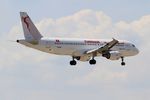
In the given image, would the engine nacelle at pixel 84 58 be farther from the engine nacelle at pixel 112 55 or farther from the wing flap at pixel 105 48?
the engine nacelle at pixel 112 55

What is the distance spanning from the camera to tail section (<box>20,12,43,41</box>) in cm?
15462

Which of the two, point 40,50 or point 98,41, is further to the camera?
point 98,41

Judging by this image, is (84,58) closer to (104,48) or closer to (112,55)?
(104,48)

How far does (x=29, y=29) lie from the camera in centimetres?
15662

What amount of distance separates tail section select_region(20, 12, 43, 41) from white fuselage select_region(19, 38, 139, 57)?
177 centimetres

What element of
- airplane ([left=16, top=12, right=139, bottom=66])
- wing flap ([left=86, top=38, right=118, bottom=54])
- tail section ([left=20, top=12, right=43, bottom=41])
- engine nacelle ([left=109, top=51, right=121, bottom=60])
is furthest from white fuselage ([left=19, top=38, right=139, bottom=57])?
engine nacelle ([left=109, top=51, right=121, bottom=60])

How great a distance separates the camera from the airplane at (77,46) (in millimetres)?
153250

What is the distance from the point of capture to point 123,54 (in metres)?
164

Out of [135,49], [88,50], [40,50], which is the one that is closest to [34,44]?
[40,50]

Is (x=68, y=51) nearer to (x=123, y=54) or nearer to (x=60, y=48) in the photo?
(x=60, y=48)

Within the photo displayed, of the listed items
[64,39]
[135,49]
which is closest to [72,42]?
[64,39]

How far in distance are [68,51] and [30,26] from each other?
829cm

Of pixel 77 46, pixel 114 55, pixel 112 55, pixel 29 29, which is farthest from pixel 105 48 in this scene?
pixel 29 29

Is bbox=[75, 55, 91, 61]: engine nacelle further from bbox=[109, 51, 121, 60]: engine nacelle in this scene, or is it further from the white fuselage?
bbox=[109, 51, 121, 60]: engine nacelle
